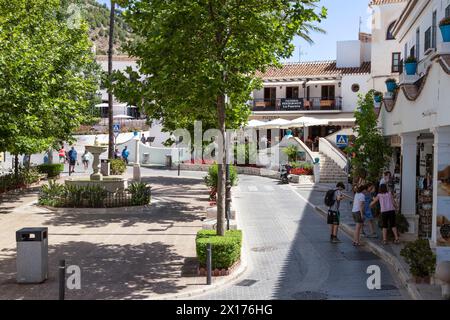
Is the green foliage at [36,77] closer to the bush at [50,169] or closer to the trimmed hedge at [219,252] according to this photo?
the bush at [50,169]

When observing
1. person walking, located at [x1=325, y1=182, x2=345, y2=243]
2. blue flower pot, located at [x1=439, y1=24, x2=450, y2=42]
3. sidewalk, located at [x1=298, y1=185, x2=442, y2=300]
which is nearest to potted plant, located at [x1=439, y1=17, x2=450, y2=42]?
blue flower pot, located at [x1=439, y1=24, x2=450, y2=42]

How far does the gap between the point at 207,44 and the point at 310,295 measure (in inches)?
240

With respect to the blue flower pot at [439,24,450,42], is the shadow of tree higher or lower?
lower

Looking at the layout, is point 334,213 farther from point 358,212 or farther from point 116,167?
point 116,167

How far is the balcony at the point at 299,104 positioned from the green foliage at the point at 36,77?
1058 inches

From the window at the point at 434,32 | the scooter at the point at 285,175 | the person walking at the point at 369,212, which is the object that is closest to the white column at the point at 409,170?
the person walking at the point at 369,212

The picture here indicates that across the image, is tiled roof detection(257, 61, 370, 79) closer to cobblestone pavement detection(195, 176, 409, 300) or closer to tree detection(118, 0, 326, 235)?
cobblestone pavement detection(195, 176, 409, 300)

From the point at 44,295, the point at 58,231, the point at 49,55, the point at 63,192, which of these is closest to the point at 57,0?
the point at 49,55

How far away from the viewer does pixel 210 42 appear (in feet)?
42.1

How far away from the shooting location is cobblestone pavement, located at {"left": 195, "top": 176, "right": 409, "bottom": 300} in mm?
10633

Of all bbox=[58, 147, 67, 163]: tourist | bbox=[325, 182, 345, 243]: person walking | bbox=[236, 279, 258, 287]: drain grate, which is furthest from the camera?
bbox=[58, 147, 67, 163]: tourist

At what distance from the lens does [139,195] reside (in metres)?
22.2

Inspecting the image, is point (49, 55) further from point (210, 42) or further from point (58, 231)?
point (210, 42)

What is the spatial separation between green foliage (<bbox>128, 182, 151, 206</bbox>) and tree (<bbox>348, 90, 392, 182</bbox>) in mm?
8357
